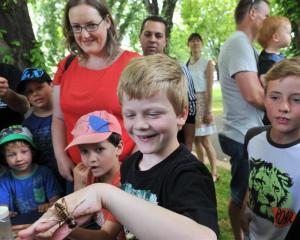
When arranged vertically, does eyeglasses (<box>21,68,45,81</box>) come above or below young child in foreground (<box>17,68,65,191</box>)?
above

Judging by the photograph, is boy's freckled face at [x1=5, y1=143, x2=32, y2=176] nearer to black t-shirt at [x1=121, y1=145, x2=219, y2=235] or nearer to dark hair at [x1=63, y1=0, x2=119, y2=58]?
dark hair at [x1=63, y1=0, x2=119, y2=58]

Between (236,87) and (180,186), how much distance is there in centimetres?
166

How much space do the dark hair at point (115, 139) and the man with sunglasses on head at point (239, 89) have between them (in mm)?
959

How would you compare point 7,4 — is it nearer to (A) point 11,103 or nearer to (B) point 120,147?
(A) point 11,103

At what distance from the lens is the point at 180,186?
1184mm

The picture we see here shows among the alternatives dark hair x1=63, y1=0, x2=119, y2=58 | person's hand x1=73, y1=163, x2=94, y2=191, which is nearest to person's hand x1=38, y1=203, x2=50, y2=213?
person's hand x1=73, y1=163, x2=94, y2=191

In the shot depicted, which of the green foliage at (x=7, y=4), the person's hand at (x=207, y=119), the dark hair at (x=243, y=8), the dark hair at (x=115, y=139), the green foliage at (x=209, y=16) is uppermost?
the green foliage at (x=209, y=16)

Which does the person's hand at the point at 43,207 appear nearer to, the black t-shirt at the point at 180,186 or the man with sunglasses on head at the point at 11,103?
the man with sunglasses on head at the point at 11,103

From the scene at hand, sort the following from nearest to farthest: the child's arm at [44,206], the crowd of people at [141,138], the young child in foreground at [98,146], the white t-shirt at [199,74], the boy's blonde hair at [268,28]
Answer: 1. the crowd of people at [141,138]
2. the young child in foreground at [98,146]
3. the child's arm at [44,206]
4. the boy's blonde hair at [268,28]
5. the white t-shirt at [199,74]

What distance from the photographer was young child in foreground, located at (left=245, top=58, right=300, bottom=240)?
174cm

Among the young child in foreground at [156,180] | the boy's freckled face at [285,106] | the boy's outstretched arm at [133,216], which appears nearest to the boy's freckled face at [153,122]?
Answer: the young child in foreground at [156,180]

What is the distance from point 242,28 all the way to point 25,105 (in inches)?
73.9

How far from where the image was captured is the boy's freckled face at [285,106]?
1745 mm


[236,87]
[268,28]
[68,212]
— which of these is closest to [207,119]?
[268,28]
